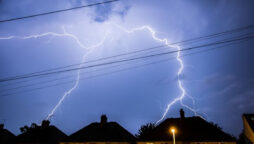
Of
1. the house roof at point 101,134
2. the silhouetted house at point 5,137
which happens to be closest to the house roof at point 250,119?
the house roof at point 101,134

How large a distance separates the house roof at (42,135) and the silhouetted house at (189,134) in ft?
46.0

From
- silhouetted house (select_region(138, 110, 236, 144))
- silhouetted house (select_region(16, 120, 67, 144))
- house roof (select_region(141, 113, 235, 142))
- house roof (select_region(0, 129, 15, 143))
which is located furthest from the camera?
house roof (select_region(0, 129, 15, 143))

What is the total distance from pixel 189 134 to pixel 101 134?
10781 mm

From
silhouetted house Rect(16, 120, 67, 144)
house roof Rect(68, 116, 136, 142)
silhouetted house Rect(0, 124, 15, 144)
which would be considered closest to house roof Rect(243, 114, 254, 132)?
house roof Rect(68, 116, 136, 142)

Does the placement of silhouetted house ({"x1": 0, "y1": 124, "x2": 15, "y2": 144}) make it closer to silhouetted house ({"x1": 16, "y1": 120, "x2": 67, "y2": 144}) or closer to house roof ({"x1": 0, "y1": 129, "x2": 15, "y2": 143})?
house roof ({"x1": 0, "y1": 129, "x2": 15, "y2": 143})

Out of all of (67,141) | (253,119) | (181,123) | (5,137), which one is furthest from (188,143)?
(5,137)

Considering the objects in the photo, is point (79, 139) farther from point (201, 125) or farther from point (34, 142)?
point (201, 125)

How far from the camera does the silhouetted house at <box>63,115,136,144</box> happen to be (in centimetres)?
2252

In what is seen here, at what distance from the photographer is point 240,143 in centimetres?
3316

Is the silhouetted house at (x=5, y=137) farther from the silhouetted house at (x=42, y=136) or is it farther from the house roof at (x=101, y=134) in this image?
the house roof at (x=101, y=134)

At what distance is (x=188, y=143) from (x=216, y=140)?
9.44ft

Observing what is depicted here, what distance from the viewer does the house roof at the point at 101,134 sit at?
2280 cm

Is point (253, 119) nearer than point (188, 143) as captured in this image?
No

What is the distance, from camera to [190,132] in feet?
70.6
